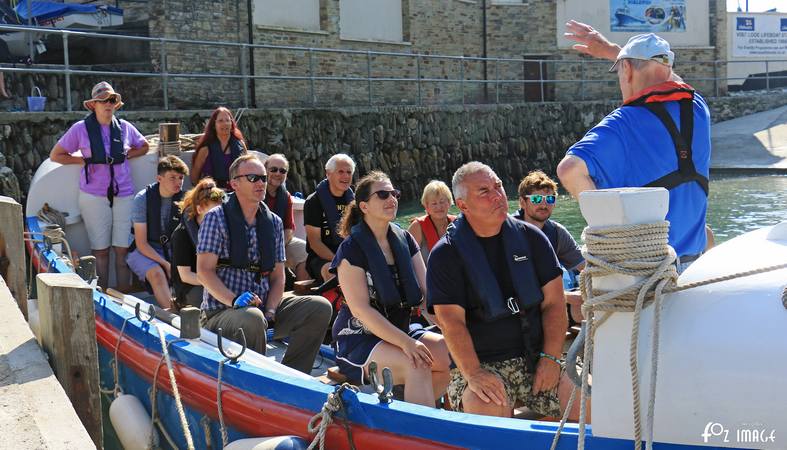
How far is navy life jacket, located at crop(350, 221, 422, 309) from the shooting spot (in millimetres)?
4496

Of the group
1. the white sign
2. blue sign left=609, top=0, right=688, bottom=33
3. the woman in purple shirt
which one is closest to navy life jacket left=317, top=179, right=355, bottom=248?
the woman in purple shirt

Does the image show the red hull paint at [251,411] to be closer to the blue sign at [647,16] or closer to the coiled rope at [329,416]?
the coiled rope at [329,416]

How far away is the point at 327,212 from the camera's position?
22.0 ft

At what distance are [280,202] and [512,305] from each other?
137 inches

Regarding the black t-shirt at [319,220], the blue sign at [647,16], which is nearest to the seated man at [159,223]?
the black t-shirt at [319,220]

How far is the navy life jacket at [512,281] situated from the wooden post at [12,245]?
10.2 ft

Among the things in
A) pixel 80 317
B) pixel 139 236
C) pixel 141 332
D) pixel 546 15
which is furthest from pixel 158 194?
pixel 546 15

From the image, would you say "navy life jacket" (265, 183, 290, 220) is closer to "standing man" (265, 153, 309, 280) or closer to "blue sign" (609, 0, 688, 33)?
"standing man" (265, 153, 309, 280)

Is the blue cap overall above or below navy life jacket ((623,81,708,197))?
above

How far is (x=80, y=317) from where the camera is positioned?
445cm

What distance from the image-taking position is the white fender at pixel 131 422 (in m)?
4.89

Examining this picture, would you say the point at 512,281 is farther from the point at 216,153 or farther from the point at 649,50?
the point at 216,153

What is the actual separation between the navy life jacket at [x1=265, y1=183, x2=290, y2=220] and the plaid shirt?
1.50 m

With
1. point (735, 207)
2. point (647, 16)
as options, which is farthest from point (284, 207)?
point (647, 16)
